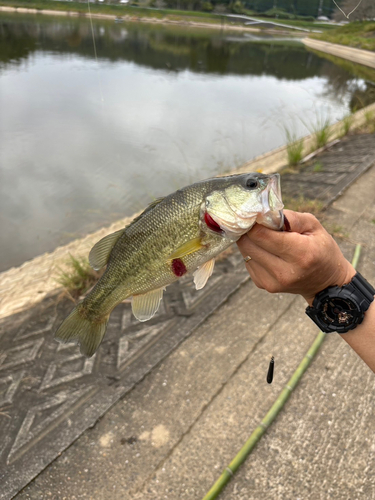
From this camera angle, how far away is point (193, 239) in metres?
1.89

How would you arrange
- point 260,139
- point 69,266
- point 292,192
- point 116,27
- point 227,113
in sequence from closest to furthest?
point 69,266 < point 292,192 < point 260,139 < point 227,113 < point 116,27

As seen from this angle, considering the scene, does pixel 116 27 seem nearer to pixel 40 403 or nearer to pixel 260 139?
pixel 260 139

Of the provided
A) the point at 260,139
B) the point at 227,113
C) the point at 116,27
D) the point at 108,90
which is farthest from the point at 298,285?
the point at 116,27

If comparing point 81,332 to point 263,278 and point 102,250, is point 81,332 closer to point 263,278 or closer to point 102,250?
point 102,250

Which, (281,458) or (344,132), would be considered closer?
(281,458)

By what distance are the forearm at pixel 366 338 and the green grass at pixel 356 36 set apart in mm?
43195

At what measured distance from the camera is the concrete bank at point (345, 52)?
1312 inches

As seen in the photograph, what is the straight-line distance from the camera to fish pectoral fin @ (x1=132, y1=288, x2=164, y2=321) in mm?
2027

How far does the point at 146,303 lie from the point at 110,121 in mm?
12261

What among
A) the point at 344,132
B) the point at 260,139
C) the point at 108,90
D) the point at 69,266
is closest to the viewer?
the point at 69,266

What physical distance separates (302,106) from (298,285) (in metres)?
17.1

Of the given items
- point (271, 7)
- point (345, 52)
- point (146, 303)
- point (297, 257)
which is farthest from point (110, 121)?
point (271, 7)

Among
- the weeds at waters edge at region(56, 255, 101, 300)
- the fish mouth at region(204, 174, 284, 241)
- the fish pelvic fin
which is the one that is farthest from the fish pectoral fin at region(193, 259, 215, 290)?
the weeds at waters edge at region(56, 255, 101, 300)

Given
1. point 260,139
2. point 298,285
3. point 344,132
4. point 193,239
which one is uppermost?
point 193,239
